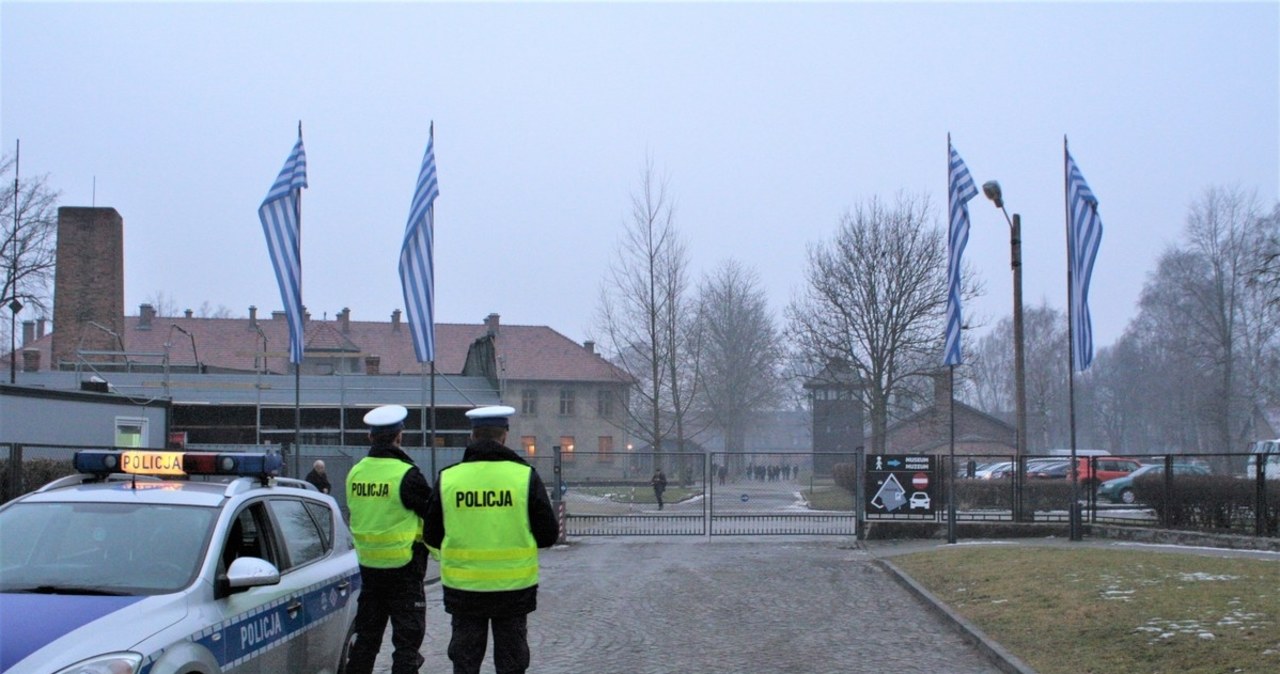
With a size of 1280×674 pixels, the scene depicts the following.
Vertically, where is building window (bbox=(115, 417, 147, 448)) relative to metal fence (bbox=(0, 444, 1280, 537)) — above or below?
above

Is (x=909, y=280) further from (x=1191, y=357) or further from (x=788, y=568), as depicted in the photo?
(x=1191, y=357)

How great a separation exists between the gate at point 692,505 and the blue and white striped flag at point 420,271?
6.16m

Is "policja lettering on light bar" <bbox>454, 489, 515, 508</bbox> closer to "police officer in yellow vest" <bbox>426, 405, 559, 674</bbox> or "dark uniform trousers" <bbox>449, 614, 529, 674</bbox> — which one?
"police officer in yellow vest" <bbox>426, 405, 559, 674</bbox>

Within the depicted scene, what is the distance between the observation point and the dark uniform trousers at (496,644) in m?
6.09

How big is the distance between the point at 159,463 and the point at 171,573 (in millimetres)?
1035

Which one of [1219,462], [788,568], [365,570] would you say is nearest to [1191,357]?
[1219,462]

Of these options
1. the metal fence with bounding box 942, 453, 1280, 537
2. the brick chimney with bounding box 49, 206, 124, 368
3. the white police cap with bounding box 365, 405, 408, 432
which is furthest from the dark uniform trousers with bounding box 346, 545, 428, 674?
the brick chimney with bounding box 49, 206, 124, 368

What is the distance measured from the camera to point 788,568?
18203 millimetres

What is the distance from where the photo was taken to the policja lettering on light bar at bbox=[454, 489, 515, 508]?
609 cm

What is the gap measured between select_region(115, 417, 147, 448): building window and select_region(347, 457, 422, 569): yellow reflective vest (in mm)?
15681

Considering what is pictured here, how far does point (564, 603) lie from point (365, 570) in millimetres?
6892

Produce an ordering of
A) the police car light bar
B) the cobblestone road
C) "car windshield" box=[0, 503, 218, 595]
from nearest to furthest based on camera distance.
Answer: "car windshield" box=[0, 503, 218, 595], the police car light bar, the cobblestone road

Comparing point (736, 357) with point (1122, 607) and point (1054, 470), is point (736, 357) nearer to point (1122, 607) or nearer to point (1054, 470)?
point (1054, 470)

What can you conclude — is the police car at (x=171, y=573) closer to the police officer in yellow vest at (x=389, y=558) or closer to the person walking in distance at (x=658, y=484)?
the police officer in yellow vest at (x=389, y=558)
